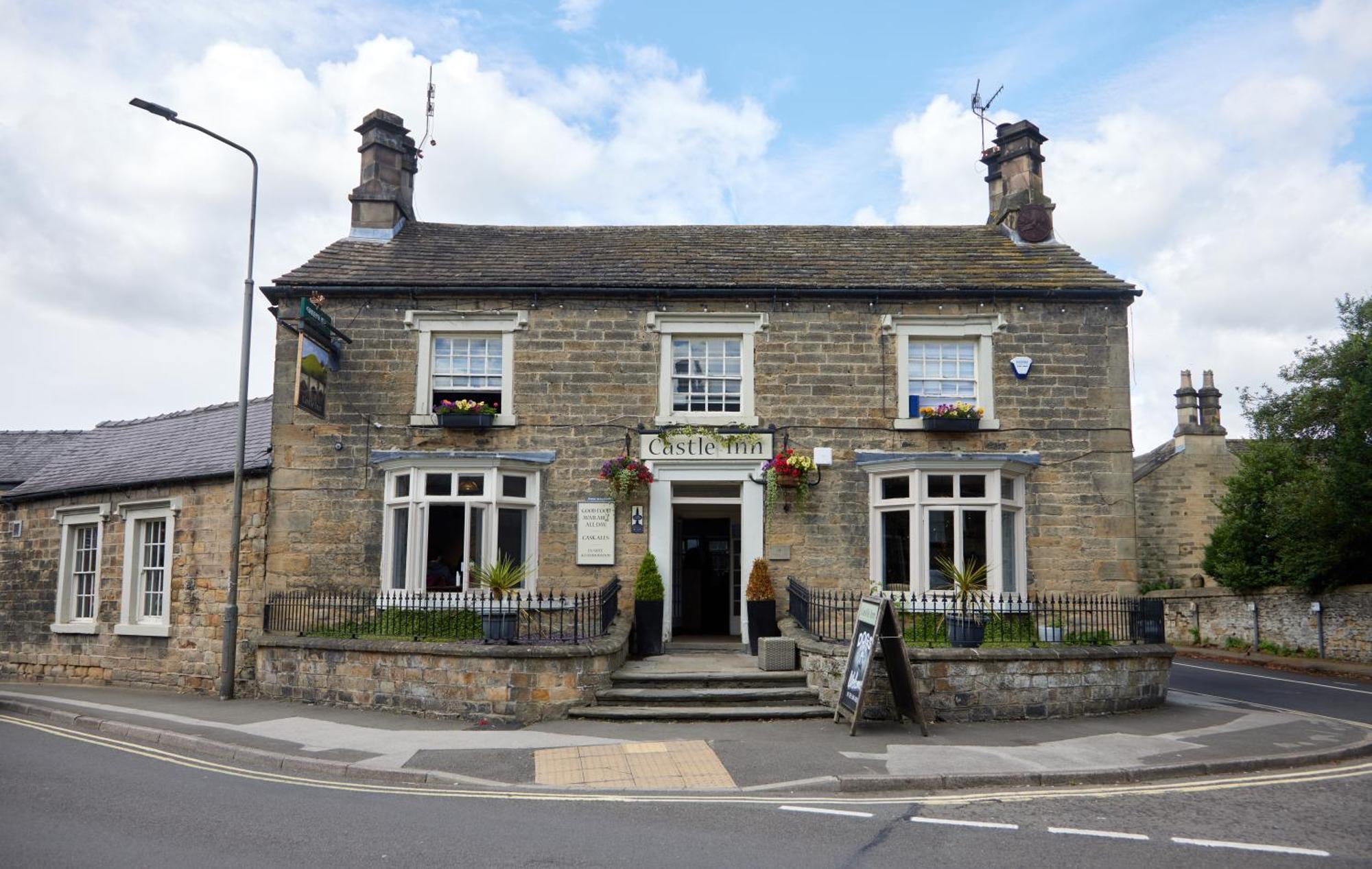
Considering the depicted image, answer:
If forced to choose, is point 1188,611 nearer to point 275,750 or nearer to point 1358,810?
point 1358,810

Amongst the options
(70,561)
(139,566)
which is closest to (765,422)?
(139,566)

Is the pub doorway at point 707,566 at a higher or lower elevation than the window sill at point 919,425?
lower

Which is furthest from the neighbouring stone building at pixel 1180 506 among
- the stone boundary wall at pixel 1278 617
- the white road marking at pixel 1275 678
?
the white road marking at pixel 1275 678

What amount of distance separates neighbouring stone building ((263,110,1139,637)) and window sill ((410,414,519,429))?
3 centimetres

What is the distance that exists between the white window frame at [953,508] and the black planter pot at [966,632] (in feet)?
8.25

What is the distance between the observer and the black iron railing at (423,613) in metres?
13.8

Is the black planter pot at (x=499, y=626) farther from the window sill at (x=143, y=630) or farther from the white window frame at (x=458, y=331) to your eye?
the window sill at (x=143, y=630)

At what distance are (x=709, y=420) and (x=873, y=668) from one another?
5.81 metres

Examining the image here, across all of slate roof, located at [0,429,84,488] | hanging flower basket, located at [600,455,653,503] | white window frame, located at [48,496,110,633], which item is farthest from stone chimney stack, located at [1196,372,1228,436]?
slate roof, located at [0,429,84,488]

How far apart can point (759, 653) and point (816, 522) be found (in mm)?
2919

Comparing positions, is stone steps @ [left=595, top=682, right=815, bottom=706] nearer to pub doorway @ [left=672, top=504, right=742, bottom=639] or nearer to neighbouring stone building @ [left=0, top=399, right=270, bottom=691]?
pub doorway @ [left=672, top=504, right=742, bottom=639]

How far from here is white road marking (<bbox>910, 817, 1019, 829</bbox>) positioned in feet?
24.6

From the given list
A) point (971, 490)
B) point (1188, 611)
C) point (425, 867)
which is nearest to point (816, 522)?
point (971, 490)

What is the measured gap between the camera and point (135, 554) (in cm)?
1719
